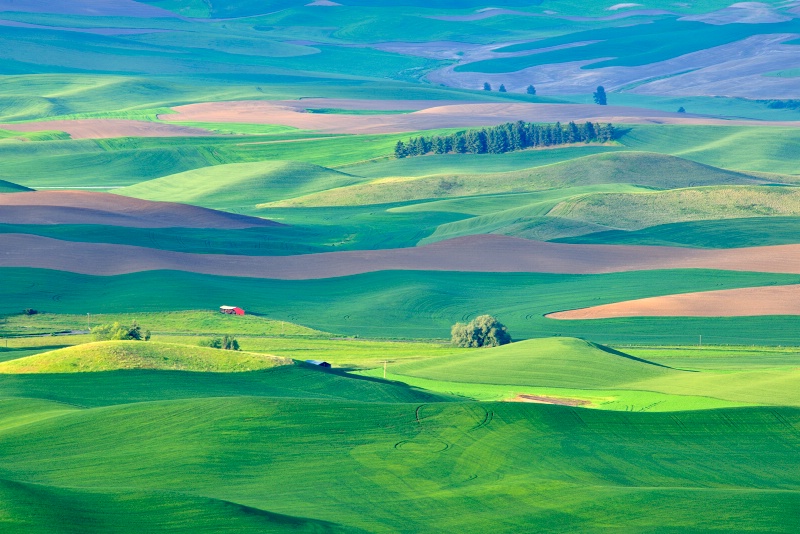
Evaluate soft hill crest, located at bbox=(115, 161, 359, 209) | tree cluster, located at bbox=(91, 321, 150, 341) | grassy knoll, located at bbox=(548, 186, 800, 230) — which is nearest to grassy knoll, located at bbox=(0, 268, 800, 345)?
tree cluster, located at bbox=(91, 321, 150, 341)

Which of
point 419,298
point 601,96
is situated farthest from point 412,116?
point 419,298

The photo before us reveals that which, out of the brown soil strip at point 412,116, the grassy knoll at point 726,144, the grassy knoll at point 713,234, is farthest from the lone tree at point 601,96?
the grassy knoll at point 713,234

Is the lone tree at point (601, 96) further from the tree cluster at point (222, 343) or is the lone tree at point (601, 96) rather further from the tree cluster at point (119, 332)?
the tree cluster at point (222, 343)

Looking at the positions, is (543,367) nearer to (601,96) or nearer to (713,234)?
(713,234)

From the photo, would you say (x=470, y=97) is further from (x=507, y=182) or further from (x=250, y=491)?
(x=250, y=491)

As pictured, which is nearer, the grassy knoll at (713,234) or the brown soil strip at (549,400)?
the brown soil strip at (549,400)

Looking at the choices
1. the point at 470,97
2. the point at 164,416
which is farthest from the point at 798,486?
the point at 470,97
